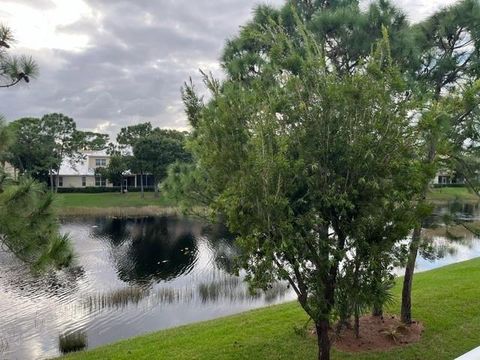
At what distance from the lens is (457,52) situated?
9.58 m

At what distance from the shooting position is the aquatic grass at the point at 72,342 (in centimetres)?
1165

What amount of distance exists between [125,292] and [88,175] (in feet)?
141

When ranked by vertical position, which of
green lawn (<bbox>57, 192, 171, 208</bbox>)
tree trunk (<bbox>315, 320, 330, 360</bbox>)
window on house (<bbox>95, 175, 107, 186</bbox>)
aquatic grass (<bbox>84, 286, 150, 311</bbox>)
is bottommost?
aquatic grass (<bbox>84, 286, 150, 311</bbox>)

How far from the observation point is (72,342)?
11992 millimetres

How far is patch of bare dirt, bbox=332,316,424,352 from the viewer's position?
27.1 feet

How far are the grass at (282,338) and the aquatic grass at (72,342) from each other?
1954 millimetres

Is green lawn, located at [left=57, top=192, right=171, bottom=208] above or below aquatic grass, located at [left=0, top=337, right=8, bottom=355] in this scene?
above

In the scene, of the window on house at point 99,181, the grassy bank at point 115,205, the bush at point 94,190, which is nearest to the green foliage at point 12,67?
the grassy bank at point 115,205

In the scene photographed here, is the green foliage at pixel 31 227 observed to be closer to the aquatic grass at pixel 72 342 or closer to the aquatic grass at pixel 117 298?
the aquatic grass at pixel 72 342

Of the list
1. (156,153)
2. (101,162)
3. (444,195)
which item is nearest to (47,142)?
(156,153)

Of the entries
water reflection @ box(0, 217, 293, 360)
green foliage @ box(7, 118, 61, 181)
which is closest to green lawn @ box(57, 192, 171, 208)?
green foliage @ box(7, 118, 61, 181)

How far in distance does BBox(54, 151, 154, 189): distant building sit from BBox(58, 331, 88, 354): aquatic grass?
42.8 metres

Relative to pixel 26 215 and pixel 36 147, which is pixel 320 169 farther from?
pixel 36 147

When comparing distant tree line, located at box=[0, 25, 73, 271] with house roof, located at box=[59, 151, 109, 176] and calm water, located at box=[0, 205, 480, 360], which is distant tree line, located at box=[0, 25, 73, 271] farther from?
house roof, located at box=[59, 151, 109, 176]
